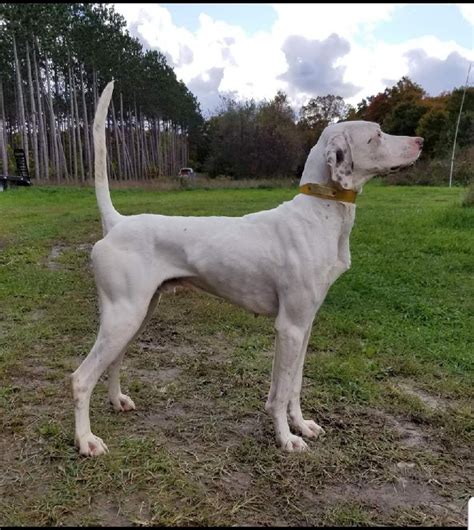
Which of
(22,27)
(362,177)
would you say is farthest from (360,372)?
(22,27)

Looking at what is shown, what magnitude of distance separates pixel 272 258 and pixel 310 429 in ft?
3.81

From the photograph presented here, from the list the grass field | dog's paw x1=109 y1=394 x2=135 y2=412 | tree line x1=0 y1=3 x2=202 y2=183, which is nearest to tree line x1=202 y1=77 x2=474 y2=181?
tree line x1=0 y1=3 x2=202 y2=183

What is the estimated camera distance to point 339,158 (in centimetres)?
309

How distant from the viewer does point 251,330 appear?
5.45 metres

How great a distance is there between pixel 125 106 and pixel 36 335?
49.9 meters

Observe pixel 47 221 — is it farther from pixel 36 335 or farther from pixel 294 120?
pixel 294 120

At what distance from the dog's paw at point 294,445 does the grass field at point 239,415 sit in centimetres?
7

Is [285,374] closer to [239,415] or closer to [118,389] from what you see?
[239,415]

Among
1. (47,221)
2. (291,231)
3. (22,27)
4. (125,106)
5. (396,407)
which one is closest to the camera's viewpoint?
(291,231)

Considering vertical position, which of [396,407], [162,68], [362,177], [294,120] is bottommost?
[396,407]

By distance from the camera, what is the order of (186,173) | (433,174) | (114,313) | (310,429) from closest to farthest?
(114,313)
(310,429)
(433,174)
(186,173)

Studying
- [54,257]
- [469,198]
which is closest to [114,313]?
Result: [54,257]

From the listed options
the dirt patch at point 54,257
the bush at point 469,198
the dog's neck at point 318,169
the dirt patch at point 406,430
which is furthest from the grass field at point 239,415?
the bush at point 469,198

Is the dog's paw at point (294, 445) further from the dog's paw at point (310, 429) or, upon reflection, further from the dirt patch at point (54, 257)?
the dirt patch at point (54, 257)
